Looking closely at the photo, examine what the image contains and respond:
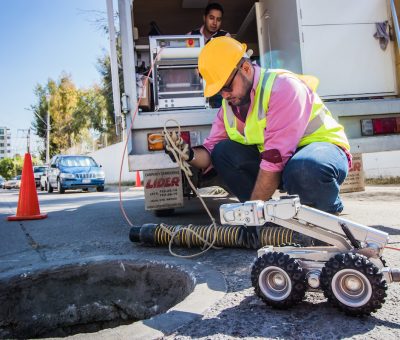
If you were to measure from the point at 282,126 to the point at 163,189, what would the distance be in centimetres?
206

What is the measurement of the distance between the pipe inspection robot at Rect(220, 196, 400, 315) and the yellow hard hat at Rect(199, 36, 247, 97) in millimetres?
865

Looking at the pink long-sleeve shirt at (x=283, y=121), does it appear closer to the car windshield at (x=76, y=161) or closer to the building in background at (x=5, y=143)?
the car windshield at (x=76, y=161)

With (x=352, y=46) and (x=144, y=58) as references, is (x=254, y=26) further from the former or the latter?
(x=352, y=46)

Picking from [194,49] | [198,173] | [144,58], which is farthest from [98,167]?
[198,173]

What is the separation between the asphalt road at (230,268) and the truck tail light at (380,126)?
765 mm

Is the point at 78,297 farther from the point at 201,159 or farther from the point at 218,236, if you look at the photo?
the point at 201,159

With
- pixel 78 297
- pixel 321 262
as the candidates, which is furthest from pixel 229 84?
pixel 78 297

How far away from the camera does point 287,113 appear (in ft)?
6.79

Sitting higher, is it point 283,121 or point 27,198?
point 283,121

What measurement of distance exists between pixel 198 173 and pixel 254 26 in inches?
154

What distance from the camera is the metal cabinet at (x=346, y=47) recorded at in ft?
11.6

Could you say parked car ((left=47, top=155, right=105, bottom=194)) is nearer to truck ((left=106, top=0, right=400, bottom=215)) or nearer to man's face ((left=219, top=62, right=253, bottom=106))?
truck ((left=106, top=0, right=400, bottom=215))

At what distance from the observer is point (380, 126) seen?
3.33m

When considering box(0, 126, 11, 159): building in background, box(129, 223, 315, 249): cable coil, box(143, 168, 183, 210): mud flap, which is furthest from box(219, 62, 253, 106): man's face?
box(0, 126, 11, 159): building in background
